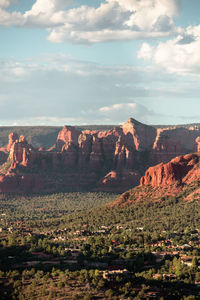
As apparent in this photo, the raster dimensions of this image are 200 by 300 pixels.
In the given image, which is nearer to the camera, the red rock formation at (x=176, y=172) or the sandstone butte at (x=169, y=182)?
the sandstone butte at (x=169, y=182)

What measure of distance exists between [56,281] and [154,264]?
16.8 metres

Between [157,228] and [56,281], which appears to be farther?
[157,228]

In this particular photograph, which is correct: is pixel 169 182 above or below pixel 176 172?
below

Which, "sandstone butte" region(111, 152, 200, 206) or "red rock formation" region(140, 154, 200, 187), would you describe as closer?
"sandstone butte" region(111, 152, 200, 206)

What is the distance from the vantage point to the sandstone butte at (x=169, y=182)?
422 feet

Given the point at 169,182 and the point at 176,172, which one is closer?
the point at 169,182

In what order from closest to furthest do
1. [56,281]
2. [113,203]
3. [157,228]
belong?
[56,281] < [157,228] < [113,203]

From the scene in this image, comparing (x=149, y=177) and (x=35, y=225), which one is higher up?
(x=149, y=177)

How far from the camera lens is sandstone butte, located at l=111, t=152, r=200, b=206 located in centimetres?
12875

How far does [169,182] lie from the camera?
134500 mm

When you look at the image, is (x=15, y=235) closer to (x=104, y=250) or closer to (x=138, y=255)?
(x=104, y=250)

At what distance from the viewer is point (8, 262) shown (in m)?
73.8

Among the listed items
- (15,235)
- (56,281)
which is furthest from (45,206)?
(56,281)

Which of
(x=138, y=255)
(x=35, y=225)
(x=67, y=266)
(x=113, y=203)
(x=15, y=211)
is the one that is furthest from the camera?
(x=15, y=211)
